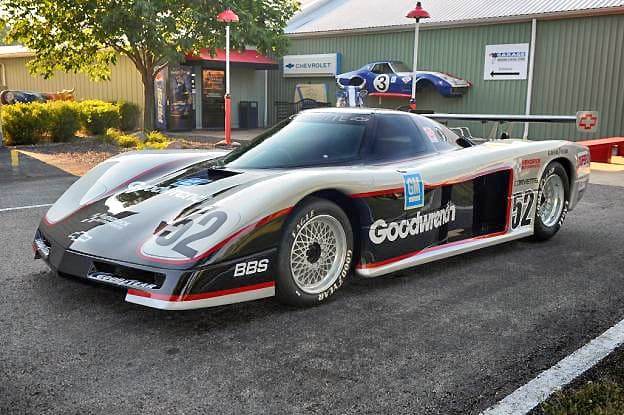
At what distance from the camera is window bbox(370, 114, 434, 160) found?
4.85m

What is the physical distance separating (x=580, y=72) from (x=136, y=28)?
1147cm

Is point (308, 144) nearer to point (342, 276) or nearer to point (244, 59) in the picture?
point (342, 276)

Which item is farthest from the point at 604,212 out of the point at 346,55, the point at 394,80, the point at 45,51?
the point at 346,55

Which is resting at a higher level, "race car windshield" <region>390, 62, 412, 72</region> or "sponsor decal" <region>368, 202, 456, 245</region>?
"race car windshield" <region>390, 62, 412, 72</region>

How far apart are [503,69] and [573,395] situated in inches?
678

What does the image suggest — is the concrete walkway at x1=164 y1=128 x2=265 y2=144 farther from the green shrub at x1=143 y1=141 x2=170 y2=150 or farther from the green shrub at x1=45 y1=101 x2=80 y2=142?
the green shrub at x1=45 y1=101 x2=80 y2=142

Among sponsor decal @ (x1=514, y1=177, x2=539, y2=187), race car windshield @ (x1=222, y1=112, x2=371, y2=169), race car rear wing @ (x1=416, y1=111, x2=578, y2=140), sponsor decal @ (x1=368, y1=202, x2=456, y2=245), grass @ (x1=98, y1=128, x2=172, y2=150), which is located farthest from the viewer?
grass @ (x1=98, y1=128, x2=172, y2=150)

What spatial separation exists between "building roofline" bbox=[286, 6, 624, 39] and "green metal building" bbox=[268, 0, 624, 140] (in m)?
0.03

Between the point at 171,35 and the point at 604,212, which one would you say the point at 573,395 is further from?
the point at 171,35

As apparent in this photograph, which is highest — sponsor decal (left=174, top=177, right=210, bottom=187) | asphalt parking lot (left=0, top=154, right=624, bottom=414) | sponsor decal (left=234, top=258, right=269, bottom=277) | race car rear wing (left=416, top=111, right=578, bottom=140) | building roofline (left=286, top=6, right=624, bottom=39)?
building roofline (left=286, top=6, right=624, bottom=39)

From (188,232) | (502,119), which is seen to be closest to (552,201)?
(502,119)

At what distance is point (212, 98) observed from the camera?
22875 millimetres

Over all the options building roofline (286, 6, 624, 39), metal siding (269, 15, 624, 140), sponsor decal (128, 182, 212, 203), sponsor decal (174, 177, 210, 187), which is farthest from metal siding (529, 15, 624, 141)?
sponsor decal (128, 182, 212, 203)

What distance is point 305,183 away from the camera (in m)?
3.94
